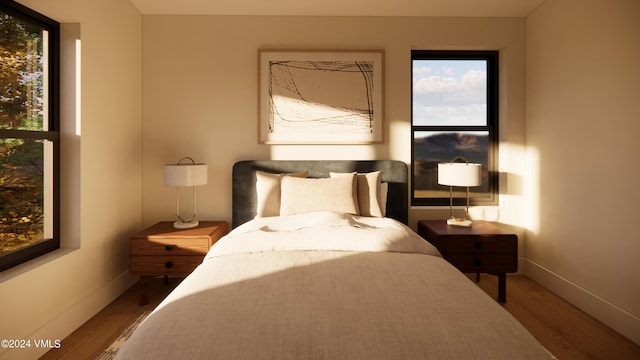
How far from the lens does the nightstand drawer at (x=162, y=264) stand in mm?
2549

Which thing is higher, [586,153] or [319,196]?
[586,153]

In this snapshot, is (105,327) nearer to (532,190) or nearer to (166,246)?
(166,246)

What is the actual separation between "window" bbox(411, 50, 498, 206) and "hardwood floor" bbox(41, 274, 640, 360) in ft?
3.29

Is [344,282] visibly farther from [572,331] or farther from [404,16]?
→ [404,16]

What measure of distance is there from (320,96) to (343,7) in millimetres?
811

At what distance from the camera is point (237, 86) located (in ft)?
10.3

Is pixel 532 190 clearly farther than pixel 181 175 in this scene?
Yes

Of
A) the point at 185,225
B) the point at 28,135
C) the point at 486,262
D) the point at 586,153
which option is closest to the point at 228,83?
the point at 185,225

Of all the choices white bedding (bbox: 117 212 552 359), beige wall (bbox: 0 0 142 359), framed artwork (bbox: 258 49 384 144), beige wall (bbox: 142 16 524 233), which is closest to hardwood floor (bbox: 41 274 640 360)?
beige wall (bbox: 0 0 142 359)

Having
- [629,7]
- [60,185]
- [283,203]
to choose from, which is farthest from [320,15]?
[60,185]

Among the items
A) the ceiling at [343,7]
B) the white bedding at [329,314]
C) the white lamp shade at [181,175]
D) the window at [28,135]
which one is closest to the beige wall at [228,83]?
the ceiling at [343,7]

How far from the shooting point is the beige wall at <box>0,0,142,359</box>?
1926 millimetres

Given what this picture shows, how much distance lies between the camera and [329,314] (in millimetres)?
1115

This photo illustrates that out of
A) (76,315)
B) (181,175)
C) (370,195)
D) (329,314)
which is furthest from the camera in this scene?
(370,195)
